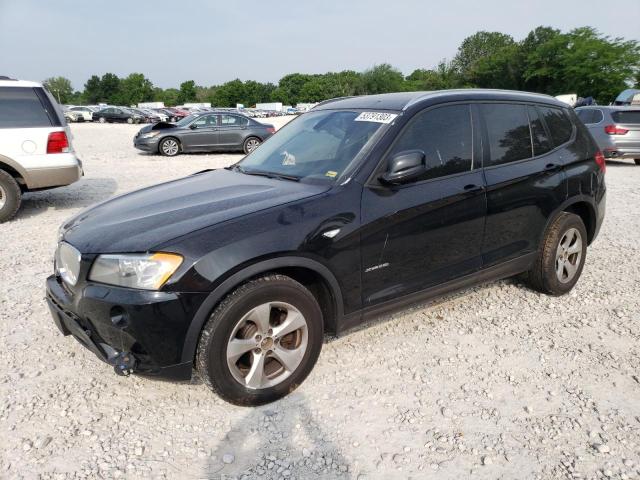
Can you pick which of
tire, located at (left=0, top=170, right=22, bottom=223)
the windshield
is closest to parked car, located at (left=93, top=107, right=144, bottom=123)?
tire, located at (left=0, top=170, right=22, bottom=223)

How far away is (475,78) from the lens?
7619 cm

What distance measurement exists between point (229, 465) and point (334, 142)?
7.15 feet

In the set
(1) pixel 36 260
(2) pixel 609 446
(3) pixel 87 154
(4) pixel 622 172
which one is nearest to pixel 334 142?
(2) pixel 609 446

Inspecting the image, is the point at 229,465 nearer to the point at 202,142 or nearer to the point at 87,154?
the point at 202,142

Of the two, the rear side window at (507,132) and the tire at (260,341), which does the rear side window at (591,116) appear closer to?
the rear side window at (507,132)

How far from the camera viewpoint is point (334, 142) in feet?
11.7

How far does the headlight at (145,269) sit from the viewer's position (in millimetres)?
2559

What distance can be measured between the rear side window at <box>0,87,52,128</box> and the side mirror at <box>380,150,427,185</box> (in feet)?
20.7

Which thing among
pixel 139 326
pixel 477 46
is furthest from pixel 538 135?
pixel 477 46

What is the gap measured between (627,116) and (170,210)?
43.3 feet

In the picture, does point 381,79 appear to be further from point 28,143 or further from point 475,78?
point 28,143

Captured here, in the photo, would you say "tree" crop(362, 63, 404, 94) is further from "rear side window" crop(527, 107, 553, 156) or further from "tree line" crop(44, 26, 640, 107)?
"rear side window" crop(527, 107, 553, 156)

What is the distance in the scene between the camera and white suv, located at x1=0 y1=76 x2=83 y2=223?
23.6ft

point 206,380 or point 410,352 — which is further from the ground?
point 206,380
